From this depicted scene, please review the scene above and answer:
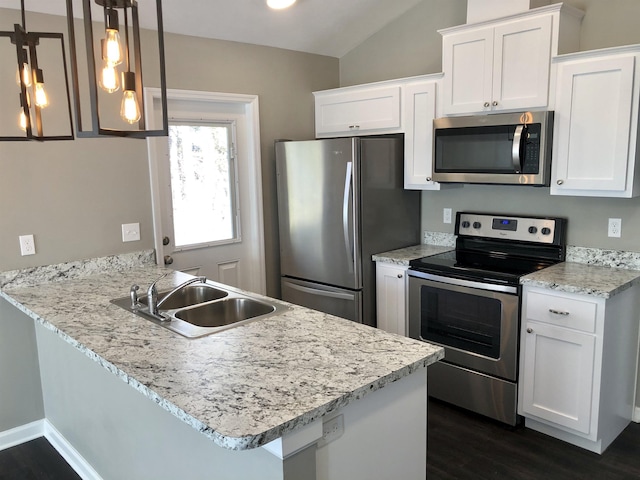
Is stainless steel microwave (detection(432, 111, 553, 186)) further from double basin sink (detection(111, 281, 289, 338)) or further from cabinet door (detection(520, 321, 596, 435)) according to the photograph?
double basin sink (detection(111, 281, 289, 338))

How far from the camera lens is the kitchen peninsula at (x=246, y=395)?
141 cm

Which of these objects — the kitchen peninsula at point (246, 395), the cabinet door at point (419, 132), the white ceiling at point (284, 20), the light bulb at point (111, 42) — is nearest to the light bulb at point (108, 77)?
the light bulb at point (111, 42)

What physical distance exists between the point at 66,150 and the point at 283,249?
1659 millimetres

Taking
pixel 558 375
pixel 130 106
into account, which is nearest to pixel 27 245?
pixel 130 106

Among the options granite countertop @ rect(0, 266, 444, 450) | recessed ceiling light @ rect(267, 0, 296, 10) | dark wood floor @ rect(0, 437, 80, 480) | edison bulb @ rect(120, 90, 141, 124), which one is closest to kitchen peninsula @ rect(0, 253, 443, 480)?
granite countertop @ rect(0, 266, 444, 450)

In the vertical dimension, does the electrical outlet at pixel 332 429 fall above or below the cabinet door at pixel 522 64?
below

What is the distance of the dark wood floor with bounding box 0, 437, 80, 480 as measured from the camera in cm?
266

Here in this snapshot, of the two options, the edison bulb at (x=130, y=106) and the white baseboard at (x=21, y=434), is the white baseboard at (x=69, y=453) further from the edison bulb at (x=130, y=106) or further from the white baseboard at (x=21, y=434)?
the edison bulb at (x=130, y=106)

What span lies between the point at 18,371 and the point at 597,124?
344 cm

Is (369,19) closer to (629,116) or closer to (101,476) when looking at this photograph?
(629,116)

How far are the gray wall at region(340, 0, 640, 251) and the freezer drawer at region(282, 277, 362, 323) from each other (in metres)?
0.84

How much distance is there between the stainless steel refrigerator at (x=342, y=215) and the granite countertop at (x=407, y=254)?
0.06 metres

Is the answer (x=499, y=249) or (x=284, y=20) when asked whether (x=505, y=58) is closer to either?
(x=499, y=249)

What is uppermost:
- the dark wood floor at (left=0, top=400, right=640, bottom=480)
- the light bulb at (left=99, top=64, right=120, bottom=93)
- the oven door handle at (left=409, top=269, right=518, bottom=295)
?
the light bulb at (left=99, top=64, right=120, bottom=93)
